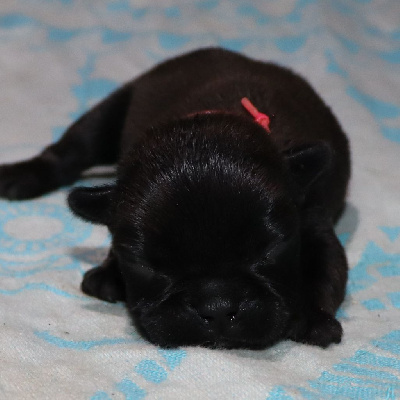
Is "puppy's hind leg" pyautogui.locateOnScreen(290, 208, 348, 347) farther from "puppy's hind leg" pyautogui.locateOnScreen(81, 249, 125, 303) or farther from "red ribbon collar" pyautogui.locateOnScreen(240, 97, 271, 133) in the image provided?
"puppy's hind leg" pyautogui.locateOnScreen(81, 249, 125, 303)

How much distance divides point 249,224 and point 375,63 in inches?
141

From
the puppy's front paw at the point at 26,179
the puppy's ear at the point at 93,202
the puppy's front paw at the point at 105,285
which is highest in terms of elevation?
the puppy's ear at the point at 93,202

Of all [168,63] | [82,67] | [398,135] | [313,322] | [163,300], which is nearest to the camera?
[163,300]

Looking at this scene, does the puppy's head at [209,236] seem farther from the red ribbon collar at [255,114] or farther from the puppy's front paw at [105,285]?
the puppy's front paw at [105,285]

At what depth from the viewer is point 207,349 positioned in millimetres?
2023

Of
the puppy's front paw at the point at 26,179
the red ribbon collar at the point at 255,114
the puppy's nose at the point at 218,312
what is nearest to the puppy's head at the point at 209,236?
the puppy's nose at the point at 218,312

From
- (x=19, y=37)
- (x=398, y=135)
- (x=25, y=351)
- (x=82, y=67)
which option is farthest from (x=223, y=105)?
(x=19, y=37)

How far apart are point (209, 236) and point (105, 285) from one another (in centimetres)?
73

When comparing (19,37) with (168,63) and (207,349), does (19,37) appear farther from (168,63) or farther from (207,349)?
(207,349)

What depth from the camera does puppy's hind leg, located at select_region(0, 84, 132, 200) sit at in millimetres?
3436

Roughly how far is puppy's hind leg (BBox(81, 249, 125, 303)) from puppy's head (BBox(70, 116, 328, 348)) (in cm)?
33

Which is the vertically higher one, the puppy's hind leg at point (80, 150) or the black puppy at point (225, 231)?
the black puppy at point (225, 231)

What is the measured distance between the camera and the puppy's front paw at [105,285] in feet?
8.16

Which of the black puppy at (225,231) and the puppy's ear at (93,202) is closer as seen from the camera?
the black puppy at (225,231)
